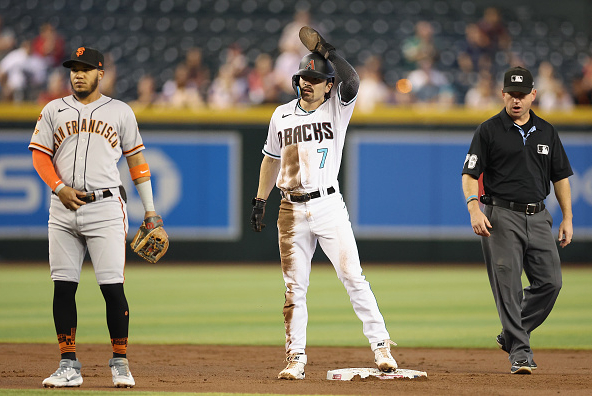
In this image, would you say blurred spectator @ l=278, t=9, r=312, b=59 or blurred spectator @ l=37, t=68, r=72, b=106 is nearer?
blurred spectator @ l=37, t=68, r=72, b=106

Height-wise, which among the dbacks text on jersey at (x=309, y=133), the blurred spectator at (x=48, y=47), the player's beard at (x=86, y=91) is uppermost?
the blurred spectator at (x=48, y=47)

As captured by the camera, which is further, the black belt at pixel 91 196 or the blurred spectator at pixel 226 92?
the blurred spectator at pixel 226 92

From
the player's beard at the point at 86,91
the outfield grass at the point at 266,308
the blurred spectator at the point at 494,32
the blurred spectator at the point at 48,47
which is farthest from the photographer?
the blurred spectator at the point at 494,32

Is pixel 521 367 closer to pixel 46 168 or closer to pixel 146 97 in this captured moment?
pixel 46 168

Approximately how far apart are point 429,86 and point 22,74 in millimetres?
7041

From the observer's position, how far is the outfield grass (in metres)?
8.30

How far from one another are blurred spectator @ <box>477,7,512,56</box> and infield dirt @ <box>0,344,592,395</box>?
37.2 ft

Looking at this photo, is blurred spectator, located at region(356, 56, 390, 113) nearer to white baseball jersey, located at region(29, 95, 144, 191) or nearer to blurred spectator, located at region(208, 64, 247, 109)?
blurred spectator, located at region(208, 64, 247, 109)

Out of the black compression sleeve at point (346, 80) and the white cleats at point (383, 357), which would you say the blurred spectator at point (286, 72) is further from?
the white cleats at point (383, 357)

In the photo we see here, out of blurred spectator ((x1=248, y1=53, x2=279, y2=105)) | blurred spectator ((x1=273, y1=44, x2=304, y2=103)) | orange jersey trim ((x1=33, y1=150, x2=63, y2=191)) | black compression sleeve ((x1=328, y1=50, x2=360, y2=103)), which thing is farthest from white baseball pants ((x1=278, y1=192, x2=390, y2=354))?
blurred spectator ((x1=248, y1=53, x2=279, y2=105))

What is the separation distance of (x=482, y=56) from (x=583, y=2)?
16.2 ft

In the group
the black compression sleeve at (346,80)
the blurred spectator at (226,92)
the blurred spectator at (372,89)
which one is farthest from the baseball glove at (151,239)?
the blurred spectator at (372,89)

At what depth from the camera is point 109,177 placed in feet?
18.1

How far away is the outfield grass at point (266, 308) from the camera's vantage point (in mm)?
8297
